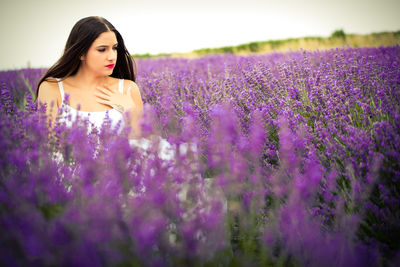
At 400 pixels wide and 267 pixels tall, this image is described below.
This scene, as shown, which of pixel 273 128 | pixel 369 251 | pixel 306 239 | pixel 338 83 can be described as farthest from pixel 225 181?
pixel 338 83

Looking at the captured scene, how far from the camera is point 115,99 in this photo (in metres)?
2.31

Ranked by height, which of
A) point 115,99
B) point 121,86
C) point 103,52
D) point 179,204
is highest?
point 103,52

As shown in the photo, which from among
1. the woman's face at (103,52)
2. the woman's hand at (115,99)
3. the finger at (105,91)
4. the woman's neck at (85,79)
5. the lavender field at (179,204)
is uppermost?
the woman's face at (103,52)

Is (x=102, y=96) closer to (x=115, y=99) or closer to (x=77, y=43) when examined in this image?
(x=115, y=99)

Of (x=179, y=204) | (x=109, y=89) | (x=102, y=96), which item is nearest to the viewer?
(x=179, y=204)

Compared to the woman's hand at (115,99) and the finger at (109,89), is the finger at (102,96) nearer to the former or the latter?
the woman's hand at (115,99)

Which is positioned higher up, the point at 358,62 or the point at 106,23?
the point at 106,23

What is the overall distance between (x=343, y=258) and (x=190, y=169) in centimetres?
57

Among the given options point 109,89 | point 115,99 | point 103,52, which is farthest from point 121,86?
point 103,52

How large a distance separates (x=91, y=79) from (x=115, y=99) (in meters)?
0.31

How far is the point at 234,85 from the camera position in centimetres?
246

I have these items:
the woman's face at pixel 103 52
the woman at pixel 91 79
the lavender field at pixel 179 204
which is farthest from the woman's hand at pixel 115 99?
the lavender field at pixel 179 204

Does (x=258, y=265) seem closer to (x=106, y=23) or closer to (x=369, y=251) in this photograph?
(x=369, y=251)

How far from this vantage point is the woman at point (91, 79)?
214 cm
